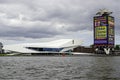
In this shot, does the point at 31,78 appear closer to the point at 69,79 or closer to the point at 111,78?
the point at 69,79

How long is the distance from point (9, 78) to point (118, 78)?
1530cm

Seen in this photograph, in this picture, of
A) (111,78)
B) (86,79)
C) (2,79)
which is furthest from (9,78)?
(111,78)

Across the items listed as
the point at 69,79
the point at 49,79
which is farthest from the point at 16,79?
the point at 69,79

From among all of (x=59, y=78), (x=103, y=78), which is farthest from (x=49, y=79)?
(x=103, y=78)

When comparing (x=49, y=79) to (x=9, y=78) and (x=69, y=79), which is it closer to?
(x=69, y=79)

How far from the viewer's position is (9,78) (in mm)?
44250

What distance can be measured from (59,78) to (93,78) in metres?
4.77

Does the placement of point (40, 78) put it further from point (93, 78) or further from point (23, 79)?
point (93, 78)

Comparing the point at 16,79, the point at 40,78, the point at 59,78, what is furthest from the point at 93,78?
the point at 16,79

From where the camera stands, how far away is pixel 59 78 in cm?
4412

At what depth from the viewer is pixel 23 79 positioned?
42719 mm

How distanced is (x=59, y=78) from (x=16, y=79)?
6.02 metres

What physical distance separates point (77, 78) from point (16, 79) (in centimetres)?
859

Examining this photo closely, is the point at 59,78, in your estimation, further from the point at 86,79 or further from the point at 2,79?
the point at 2,79
